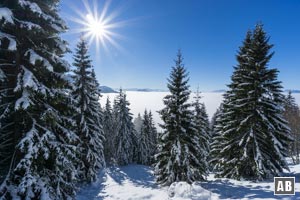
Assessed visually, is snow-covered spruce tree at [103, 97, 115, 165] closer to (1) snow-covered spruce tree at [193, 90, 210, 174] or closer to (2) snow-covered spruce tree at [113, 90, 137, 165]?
(2) snow-covered spruce tree at [113, 90, 137, 165]

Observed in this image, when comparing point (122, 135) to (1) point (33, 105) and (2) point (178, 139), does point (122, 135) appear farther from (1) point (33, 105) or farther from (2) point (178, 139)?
(1) point (33, 105)

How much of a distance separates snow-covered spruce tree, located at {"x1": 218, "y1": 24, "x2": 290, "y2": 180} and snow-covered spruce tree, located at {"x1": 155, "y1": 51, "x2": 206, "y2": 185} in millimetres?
2609

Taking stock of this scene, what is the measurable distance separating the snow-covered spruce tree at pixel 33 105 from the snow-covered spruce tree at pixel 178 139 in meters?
10.2

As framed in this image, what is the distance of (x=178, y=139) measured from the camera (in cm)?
1889

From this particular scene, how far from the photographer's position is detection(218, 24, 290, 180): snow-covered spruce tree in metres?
17.1

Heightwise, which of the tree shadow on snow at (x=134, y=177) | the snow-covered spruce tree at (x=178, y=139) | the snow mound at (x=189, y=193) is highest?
the snow-covered spruce tree at (x=178, y=139)

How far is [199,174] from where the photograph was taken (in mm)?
19625

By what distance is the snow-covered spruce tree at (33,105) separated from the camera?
809 centimetres

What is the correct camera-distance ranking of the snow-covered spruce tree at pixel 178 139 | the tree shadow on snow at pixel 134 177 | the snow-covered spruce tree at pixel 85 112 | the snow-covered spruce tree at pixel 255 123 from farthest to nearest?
the tree shadow on snow at pixel 134 177 → the snow-covered spruce tree at pixel 85 112 → the snow-covered spruce tree at pixel 178 139 → the snow-covered spruce tree at pixel 255 123

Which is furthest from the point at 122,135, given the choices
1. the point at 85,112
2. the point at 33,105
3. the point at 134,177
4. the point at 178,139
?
the point at 33,105

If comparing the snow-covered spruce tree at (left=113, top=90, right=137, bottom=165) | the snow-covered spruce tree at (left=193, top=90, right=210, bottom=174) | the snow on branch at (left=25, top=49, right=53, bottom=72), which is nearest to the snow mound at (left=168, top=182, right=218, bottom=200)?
the snow-covered spruce tree at (left=193, top=90, right=210, bottom=174)

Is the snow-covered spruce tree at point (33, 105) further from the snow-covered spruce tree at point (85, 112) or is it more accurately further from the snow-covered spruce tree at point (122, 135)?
the snow-covered spruce tree at point (122, 135)

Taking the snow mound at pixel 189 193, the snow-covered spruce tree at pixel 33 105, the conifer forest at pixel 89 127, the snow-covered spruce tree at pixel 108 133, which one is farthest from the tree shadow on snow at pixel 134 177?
the snow-covered spruce tree at pixel 108 133

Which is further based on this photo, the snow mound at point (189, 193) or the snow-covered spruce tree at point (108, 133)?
the snow-covered spruce tree at point (108, 133)
